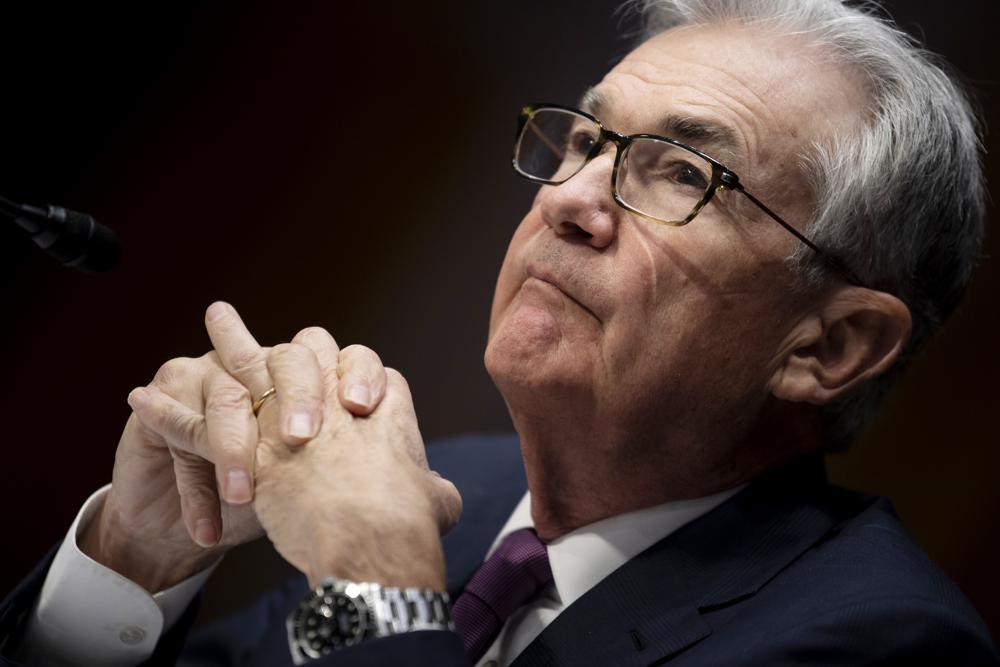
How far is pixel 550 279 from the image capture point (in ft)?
5.04

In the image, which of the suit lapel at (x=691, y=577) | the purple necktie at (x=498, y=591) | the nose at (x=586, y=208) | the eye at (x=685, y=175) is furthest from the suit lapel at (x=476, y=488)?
the eye at (x=685, y=175)

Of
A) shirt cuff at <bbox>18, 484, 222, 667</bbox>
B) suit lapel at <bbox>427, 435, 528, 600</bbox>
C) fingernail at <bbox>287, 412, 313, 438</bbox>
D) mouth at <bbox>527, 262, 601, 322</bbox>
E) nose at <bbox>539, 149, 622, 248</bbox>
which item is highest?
nose at <bbox>539, 149, 622, 248</bbox>

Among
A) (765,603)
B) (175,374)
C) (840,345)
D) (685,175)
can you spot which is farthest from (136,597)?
(840,345)

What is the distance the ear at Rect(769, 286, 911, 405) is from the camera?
1.60 m

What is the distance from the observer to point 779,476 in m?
1.66

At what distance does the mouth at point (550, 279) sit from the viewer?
150 centimetres

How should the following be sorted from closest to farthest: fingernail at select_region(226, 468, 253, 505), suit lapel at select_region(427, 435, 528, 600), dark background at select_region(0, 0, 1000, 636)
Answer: fingernail at select_region(226, 468, 253, 505) → suit lapel at select_region(427, 435, 528, 600) → dark background at select_region(0, 0, 1000, 636)

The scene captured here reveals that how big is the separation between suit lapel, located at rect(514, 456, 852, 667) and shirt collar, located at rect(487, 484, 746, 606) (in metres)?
0.02

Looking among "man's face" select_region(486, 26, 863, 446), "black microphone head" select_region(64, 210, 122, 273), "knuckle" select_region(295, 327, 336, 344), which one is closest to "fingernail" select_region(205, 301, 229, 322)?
"knuckle" select_region(295, 327, 336, 344)

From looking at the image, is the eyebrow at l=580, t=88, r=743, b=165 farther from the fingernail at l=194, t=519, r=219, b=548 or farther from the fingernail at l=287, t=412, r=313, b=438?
the fingernail at l=194, t=519, r=219, b=548

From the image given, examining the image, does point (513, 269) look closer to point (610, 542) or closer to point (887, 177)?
point (610, 542)

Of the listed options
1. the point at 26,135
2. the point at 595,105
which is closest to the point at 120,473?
the point at 26,135

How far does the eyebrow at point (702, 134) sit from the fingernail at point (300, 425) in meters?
0.72

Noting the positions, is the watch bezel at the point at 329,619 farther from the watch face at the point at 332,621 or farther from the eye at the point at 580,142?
the eye at the point at 580,142
